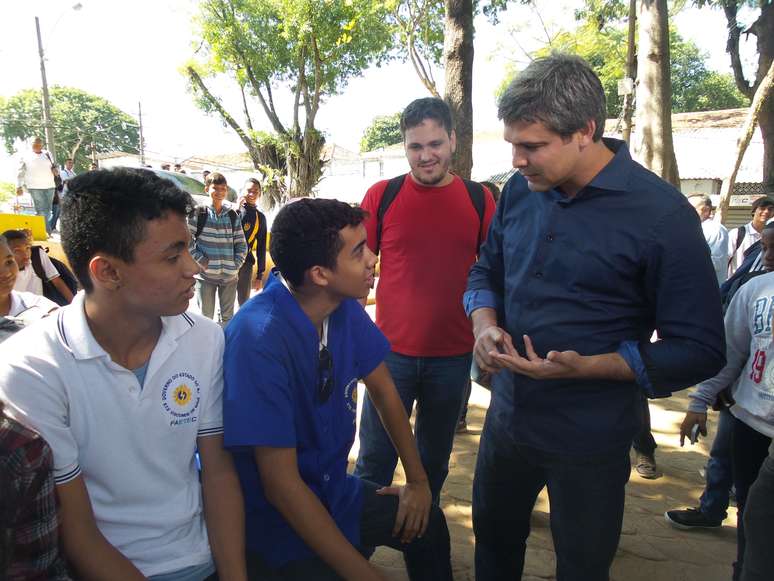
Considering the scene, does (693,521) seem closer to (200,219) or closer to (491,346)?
(491,346)

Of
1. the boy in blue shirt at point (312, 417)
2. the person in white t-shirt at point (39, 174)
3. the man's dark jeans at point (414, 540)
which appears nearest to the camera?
the boy in blue shirt at point (312, 417)

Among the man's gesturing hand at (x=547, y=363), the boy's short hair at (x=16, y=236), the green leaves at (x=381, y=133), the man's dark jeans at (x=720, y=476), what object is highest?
the green leaves at (x=381, y=133)

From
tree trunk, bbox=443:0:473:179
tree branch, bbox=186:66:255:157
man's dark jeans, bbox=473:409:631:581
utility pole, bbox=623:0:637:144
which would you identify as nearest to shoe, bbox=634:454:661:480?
man's dark jeans, bbox=473:409:631:581

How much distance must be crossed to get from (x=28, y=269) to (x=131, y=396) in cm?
335

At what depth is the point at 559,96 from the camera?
1.55 m

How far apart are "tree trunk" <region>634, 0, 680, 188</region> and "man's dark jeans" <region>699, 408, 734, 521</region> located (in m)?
3.01

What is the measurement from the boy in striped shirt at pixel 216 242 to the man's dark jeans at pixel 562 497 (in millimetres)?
4858

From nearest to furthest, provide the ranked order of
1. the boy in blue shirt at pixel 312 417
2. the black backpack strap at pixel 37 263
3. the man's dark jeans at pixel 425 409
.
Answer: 1. the boy in blue shirt at pixel 312 417
2. the man's dark jeans at pixel 425 409
3. the black backpack strap at pixel 37 263

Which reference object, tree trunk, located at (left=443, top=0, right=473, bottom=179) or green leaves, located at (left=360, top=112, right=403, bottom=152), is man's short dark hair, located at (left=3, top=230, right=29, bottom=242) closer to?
tree trunk, located at (left=443, top=0, right=473, bottom=179)

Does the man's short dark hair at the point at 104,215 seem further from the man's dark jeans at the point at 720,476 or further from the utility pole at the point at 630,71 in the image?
the utility pole at the point at 630,71

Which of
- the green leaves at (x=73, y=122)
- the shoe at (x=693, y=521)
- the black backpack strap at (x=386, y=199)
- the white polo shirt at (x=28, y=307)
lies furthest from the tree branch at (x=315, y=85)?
the green leaves at (x=73, y=122)

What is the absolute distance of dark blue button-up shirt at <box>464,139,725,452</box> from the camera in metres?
1.54

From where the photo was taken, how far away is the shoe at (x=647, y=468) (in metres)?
3.60

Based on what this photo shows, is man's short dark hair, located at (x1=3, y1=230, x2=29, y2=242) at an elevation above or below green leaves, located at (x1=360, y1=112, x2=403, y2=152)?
below
